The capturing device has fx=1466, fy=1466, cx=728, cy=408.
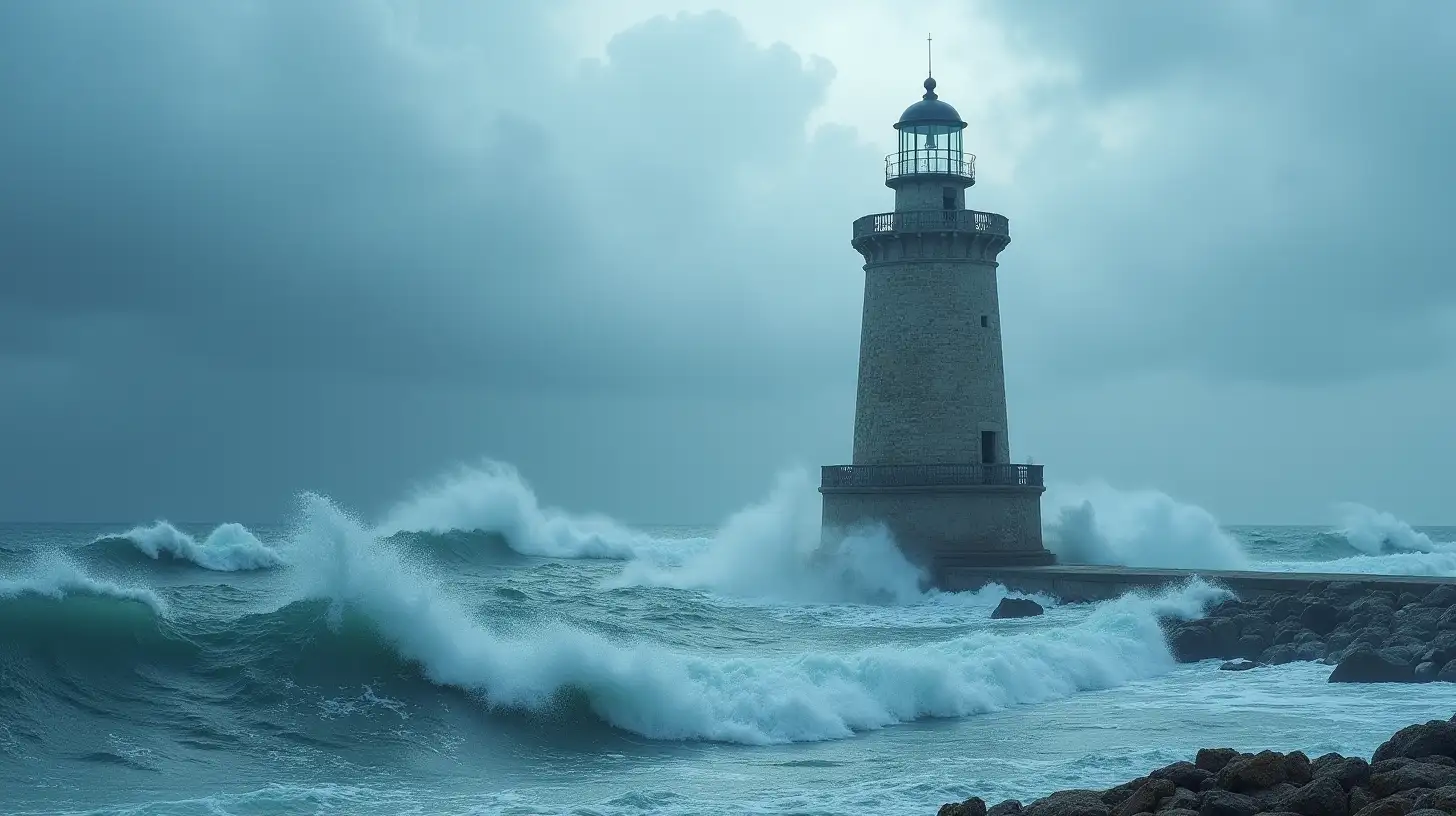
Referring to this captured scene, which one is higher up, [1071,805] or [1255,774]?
[1255,774]

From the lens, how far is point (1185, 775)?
8.26m

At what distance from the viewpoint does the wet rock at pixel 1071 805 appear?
7699mm

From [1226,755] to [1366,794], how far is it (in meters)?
0.91

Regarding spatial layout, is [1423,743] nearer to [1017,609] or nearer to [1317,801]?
[1317,801]

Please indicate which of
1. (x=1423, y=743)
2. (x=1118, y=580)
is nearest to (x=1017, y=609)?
(x=1118, y=580)

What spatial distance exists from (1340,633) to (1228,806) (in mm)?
8985

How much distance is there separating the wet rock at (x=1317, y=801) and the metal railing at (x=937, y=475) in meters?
14.0

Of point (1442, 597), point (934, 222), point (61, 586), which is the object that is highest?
point (934, 222)

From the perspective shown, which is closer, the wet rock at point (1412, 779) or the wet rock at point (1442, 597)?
the wet rock at point (1412, 779)

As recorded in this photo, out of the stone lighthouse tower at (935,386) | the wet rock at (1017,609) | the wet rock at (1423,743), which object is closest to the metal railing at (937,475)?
the stone lighthouse tower at (935,386)

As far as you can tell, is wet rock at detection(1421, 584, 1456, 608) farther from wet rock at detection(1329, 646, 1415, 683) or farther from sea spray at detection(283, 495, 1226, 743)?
sea spray at detection(283, 495, 1226, 743)

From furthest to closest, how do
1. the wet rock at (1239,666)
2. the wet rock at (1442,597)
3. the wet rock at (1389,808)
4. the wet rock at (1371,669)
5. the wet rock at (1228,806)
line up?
the wet rock at (1442,597) → the wet rock at (1239,666) → the wet rock at (1371,669) → the wet rock at (1228,806) → the wet rock at (1389,808)

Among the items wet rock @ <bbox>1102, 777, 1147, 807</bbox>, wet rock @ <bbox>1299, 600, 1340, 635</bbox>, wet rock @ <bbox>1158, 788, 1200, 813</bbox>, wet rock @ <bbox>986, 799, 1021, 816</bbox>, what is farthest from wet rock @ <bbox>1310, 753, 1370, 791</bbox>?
wet rock @ <bbox>1299, 600, 1340, 635</bbox>

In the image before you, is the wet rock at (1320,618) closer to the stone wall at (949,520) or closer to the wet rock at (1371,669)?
the wet rock at (1371,669)
